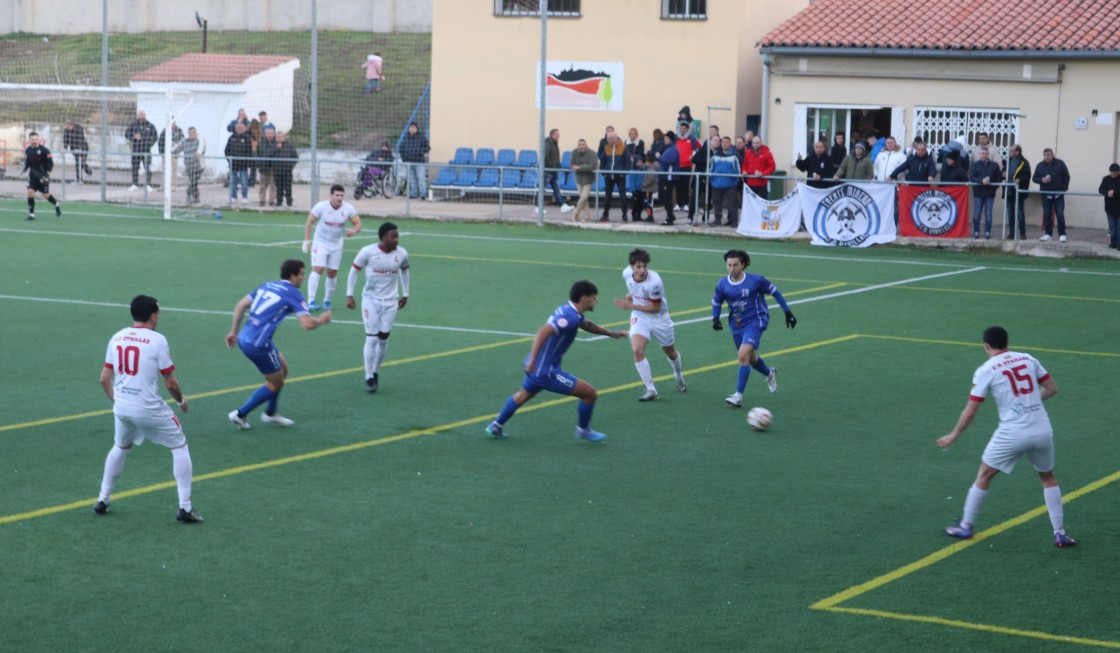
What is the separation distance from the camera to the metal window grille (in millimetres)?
34438

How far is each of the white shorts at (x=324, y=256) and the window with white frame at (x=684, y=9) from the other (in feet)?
60.7

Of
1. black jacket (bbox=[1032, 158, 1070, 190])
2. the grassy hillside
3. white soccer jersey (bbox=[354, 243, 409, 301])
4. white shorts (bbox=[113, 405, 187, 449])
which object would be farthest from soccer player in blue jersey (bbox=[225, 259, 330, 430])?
the grassy hillside

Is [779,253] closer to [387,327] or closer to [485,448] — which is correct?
[387,327]

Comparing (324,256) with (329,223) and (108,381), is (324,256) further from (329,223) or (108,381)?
(108,381)

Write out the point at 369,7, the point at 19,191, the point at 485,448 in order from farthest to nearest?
the point at 369,7 < the point at 19,191 < the point at 485,448

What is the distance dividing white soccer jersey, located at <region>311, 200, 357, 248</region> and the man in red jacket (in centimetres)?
1287

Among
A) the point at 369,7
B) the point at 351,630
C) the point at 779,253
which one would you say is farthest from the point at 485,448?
the point at 369,7

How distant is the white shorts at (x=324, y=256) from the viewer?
22469mm

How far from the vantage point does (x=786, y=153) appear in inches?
1437

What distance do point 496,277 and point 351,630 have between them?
1765 cm

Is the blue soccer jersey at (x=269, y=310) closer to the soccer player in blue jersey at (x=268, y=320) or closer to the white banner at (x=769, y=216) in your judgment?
the soccer player in blue jersey at (x=268, y=320)

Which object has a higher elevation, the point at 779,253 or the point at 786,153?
the point at 786,153

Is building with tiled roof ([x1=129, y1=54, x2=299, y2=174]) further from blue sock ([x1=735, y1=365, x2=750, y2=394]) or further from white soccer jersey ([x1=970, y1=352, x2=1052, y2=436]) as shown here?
white soccer jersey ([x1=970, y1=352, x2=1052, y2=436])

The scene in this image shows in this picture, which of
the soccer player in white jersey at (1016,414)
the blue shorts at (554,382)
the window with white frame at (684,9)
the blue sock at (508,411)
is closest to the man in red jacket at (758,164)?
the window with white frame at (684,9)
